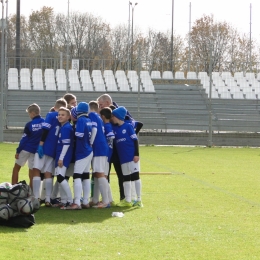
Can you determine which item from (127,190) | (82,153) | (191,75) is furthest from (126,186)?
(191,75)

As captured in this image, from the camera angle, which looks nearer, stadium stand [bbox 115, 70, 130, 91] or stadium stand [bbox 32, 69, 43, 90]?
stadium stand [bbox 32, 69, 43, 90]

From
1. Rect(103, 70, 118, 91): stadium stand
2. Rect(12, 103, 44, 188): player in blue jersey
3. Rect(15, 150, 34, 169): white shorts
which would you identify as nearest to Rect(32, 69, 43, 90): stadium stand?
Rect(103, 70, 118, 91): stadium stand

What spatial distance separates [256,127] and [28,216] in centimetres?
2064

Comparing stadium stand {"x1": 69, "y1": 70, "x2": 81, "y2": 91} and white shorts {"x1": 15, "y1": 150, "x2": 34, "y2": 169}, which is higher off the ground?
stadium stand {"x1": 69, "y1": 70, "x2": 81, "y2": 91}

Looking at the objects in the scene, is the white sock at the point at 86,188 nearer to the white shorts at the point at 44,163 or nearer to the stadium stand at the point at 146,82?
the white shorts at the point at 44,163

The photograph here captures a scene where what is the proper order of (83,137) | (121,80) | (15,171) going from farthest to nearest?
1. (121,80)
2. (15,171)
3. (83,137)

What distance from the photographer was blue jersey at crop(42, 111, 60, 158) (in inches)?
412

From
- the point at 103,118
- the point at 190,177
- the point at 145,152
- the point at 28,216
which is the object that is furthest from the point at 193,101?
the point at 28,216

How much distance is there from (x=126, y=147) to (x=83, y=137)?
1001mm

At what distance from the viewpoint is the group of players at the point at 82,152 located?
1019 centimetres

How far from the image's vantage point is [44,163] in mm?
10578

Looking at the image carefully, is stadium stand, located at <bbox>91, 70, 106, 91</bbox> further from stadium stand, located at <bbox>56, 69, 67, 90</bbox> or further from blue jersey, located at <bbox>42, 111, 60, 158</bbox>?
blue jersey, located at <bbox>42, 111, 60, 158</bbox>

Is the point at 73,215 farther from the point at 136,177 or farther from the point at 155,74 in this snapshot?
the point at 155,74

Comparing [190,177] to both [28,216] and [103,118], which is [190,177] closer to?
[103,118]
